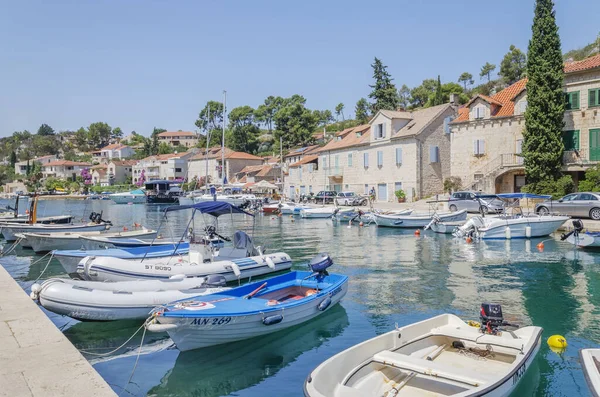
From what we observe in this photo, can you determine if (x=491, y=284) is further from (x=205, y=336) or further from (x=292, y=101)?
(x=292, y=101)

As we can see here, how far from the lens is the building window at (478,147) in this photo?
4572 centimetres

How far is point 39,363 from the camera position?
762 cm

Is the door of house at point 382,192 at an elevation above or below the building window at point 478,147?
below

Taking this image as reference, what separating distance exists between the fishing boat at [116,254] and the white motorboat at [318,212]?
26.0 m

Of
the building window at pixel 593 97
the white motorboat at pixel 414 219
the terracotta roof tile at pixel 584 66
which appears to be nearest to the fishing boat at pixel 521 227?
the white motorboat at pixel 414 219

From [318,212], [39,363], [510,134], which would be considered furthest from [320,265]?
[510,134]

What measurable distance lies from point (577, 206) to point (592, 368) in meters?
26.8

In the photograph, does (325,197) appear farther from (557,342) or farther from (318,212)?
(557,342)

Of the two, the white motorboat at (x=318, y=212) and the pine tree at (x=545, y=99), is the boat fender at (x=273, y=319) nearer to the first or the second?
the pine tree at (x=545, y=99)

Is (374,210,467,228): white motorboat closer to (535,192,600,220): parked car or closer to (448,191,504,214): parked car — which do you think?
(448,191,504,214): parked car

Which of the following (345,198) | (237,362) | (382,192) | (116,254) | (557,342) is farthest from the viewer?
(382,192)

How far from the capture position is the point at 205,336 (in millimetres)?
10305

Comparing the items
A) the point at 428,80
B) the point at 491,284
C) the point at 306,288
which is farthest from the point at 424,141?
the point at 428,80

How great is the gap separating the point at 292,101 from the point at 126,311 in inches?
4094
